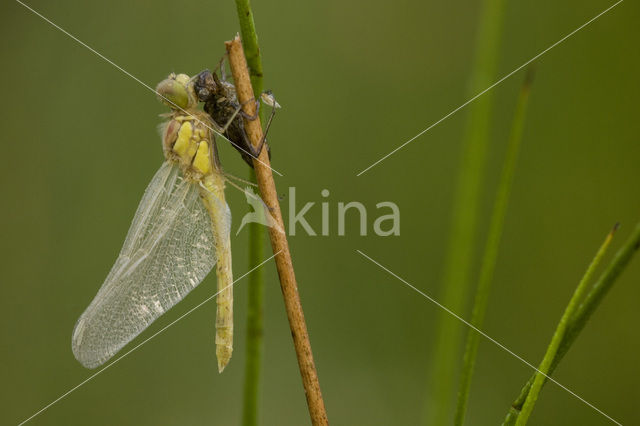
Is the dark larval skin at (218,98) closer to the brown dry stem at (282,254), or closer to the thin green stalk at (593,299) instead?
the brown dry stem at (282,254)

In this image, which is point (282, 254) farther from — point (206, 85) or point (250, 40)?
point (206, 85)

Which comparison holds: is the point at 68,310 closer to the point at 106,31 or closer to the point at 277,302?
the point at 277,302

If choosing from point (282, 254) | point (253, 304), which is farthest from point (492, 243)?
point (282, 254)

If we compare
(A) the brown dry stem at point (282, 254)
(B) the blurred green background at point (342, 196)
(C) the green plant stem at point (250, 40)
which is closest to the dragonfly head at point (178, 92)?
(A) the brown dry stem at point (282, 254)

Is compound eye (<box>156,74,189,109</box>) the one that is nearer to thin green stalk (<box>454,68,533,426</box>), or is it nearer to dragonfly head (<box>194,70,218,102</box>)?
dragonfly head (<box>194,70,218,102</box>)

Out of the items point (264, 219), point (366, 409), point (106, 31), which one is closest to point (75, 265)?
point (106, 31)

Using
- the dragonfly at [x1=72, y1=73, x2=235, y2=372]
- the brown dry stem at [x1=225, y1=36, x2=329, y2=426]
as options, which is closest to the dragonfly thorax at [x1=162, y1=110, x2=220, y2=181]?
the dragonfly at [x1=72, y1=73, x2=235, y2=372]
